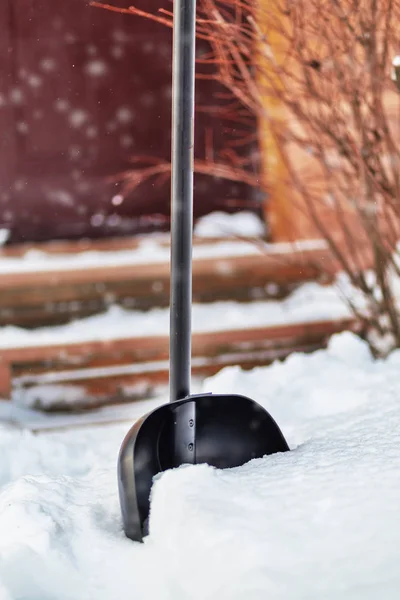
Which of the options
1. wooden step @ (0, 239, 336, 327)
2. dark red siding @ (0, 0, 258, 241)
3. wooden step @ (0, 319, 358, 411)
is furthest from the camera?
dark red siding @ (0, 0, 258, 241)

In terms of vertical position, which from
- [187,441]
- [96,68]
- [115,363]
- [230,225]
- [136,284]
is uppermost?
[96,68]

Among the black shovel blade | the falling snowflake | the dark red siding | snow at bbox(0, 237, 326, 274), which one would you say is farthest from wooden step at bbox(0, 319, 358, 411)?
the falling snowflake

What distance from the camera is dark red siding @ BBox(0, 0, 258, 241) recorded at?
4090 millimetres

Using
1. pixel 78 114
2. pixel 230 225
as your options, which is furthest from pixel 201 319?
Answer: pixel 78 114

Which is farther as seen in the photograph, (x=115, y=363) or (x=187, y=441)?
(x=115, y=363)

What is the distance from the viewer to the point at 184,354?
5.86ft

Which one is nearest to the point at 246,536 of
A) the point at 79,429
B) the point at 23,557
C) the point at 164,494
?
the point at 164,494

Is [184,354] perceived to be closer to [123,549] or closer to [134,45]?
[123,549]

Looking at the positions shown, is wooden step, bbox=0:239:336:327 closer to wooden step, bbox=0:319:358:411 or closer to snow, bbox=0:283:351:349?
snow, bbox=0:283:351:349

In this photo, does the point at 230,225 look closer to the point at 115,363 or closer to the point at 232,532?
the point at 115,363

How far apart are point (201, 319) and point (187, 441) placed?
180cm

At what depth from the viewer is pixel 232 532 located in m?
1.45

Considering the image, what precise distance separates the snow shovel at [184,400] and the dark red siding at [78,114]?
8.19 ft

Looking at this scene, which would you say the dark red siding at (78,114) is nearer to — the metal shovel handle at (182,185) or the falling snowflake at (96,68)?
the falling snowflake at (96,68)
